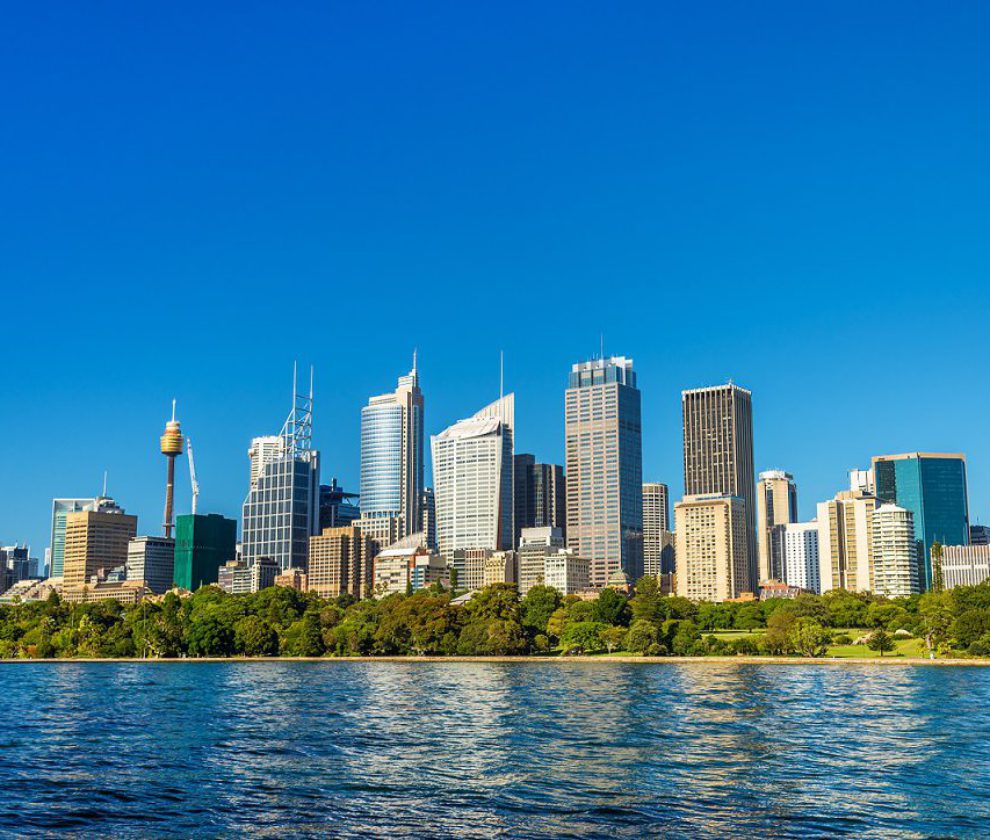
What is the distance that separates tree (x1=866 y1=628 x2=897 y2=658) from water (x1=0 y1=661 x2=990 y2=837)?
6504cm

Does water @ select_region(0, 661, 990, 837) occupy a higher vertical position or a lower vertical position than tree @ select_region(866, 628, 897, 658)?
lower

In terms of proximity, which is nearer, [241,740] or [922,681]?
[241,740]

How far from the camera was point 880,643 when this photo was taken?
625 feet

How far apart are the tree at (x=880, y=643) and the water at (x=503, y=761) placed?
65037mm

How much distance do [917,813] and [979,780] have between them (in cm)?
1095

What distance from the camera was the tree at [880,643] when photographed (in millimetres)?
190375

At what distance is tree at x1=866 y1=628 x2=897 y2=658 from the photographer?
190 m

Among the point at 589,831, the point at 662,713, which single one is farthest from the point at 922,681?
the point at 589,831

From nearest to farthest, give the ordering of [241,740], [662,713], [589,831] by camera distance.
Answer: [589,831]
[241,740]
[662,713]

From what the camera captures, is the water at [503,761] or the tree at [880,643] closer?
the water at [503,761]

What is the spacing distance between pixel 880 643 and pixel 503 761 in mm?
140474

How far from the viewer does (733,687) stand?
125 meters

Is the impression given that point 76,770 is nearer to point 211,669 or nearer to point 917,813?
point 917,813

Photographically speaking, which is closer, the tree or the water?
the water
